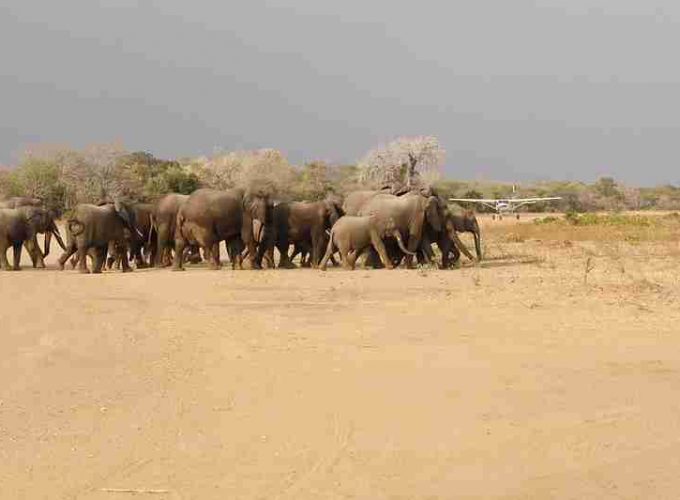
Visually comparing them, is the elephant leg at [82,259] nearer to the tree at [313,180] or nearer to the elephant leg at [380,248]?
the elephant leg at [380,248]

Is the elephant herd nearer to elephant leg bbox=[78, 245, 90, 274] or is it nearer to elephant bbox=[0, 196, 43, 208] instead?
elephant leg bbox=[78, 245, 90, 274]

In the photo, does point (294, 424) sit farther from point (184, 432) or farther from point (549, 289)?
Answer: point (549, 289)

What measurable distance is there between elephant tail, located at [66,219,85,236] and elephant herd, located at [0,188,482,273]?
2cm

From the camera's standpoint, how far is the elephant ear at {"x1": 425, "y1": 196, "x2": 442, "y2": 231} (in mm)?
20344

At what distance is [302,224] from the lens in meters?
21.5

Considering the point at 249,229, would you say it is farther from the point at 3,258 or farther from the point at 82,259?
the point at 3,258

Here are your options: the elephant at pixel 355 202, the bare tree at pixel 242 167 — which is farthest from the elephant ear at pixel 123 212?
the bare tree at pixel 242 167

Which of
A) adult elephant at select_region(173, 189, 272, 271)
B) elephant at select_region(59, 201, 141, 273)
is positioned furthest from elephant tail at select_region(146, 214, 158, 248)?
adult elephant at select_region(173, 189, 272, 271)

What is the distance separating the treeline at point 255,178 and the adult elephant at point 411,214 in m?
8.29

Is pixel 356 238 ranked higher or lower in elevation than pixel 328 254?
higher

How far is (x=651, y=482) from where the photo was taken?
→ 576 cm

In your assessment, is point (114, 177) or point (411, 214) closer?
point (411, 214)

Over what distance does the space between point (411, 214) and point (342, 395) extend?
12.7 meters

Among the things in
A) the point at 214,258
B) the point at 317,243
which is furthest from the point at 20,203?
the point at 317,243
